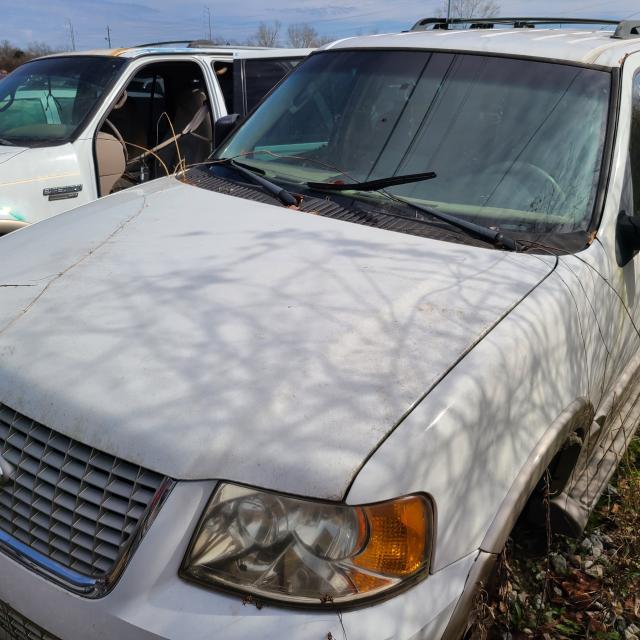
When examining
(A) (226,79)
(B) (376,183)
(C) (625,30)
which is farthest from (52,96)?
(C) (625,30)

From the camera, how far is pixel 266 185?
10.2 ft

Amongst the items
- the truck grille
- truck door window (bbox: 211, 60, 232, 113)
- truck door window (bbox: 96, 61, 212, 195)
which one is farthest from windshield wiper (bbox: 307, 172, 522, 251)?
truck door window (bbox: 211, 60, 232, 113)

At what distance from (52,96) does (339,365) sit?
4.98m

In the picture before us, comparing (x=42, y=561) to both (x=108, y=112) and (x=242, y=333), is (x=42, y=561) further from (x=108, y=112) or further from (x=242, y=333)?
(x=108, y=112)

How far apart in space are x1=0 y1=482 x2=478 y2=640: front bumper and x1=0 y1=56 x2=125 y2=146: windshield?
4363mm

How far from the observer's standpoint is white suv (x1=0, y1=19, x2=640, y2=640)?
1.67 metres

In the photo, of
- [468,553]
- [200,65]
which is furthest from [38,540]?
[200,65]

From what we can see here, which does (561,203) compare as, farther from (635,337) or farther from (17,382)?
(17,382)

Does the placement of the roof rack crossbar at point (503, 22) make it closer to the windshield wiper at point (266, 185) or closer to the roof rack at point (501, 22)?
the roof rack at point (501, 22)

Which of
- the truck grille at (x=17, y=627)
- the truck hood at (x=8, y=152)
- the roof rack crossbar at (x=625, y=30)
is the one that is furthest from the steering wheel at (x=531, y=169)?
the truck hood at (x=8, y=152)

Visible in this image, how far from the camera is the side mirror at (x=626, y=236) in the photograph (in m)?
2.73

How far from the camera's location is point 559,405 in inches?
88.5

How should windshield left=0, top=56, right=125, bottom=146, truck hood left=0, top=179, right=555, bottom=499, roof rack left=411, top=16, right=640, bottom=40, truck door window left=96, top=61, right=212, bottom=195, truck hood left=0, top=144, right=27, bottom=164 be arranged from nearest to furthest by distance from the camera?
truck hood left=0, top=179, right=555, bottom=499
roof rack left=411, top=16, right=640, bottom=40
truck hood left=0, top=144, right=27, bottom=164
windshield left=0, top=56, right=125, bottom=146
truck door window left=96, top=61, right=212, bottom=195

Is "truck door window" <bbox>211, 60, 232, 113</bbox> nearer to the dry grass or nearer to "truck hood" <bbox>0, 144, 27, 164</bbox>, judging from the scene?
"truck hood" <bbox>0, 144, 27, 164</bbox>
